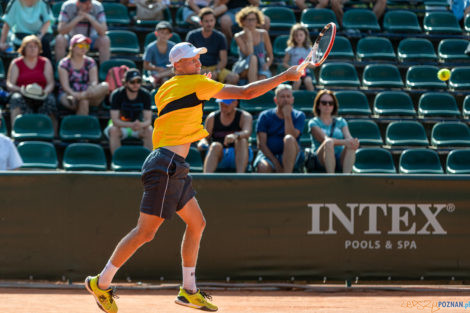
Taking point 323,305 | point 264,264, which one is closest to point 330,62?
point 264,264

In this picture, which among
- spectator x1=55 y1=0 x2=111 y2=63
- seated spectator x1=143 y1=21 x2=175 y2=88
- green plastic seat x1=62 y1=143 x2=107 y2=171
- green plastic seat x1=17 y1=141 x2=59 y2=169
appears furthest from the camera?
spectator x1=55 y1=0 x2=111 y2=63

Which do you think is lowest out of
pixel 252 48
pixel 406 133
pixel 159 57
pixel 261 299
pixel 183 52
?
pixel 261 299

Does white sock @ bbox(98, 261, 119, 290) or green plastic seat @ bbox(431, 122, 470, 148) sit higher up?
white sock @ bbox(98, 261, 119, 290)

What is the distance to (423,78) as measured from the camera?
1280 centimetres

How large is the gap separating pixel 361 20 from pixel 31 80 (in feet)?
18.9

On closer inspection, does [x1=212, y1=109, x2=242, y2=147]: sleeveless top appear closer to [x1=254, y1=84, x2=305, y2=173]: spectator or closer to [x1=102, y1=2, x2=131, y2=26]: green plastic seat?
[x1=254, y1=84, x2=305, y2=173]: spectator

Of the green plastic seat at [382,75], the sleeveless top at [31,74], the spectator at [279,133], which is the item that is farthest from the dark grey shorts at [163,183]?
the green plastic seat at [382,75]

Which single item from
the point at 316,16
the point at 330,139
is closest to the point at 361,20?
the point at 316,16

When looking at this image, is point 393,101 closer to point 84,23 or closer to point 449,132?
point 449,132

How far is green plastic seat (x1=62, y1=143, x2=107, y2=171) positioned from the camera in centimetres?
1046

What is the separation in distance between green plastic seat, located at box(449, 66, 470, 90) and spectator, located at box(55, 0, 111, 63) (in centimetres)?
548

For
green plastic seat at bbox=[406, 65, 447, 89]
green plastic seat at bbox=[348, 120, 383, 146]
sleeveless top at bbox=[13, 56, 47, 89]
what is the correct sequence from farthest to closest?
green plastic seat at bbox=[406, 65, 447, 89], green plastic seat at bbox=[348, 120, 383, 146], sleeveless top at bbox=[13, 56, 47, 89]

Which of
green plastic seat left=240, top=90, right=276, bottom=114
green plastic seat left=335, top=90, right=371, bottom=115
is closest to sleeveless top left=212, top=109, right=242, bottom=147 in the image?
green plastic seat left=240, top=90, right=276, bottom=114

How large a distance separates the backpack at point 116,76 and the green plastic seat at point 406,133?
12.9 ft
